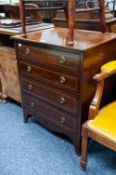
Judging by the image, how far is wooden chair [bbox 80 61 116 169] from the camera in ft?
3.78

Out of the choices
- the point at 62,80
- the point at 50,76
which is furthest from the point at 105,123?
the point at 50,76

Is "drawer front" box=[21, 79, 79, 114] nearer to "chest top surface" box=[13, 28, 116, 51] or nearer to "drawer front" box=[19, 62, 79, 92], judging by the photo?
"drawer front" box=[19, 62, 79, 92]

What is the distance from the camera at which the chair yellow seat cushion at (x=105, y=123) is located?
1.14 m

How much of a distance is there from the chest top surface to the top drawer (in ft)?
0.17

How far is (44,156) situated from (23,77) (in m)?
0.69

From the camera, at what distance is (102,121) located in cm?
122

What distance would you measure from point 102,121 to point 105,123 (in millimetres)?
26

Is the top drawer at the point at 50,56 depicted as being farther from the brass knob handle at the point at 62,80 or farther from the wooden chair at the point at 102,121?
the wooden chair at the point at 102,121

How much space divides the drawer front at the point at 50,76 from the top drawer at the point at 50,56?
0.20 ft

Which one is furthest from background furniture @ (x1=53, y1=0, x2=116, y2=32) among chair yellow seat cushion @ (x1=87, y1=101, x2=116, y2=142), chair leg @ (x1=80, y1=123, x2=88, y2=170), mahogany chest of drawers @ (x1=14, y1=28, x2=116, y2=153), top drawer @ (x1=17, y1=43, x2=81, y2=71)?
chair leg @ (x1=80, y1=123, x2=88, y2=170)

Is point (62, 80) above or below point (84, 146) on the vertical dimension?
above

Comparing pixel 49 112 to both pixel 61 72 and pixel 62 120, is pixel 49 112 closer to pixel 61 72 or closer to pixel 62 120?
pixel 62 120

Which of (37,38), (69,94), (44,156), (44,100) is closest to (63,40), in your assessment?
(37,38)

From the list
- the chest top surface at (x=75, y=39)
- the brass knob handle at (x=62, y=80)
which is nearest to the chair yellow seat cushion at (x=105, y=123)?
the brass knob handle at (x=62, y=80)
